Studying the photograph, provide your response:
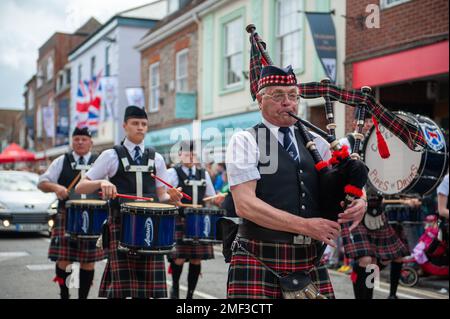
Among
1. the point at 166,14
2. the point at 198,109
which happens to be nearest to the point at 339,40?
the point at 198,109

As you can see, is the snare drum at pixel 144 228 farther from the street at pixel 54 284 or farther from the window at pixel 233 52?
the window at pixel 233 52

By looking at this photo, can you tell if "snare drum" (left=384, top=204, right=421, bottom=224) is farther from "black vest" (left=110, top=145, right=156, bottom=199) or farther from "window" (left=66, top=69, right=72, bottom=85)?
"window" (left=66, top=69, right=72, bottom=85)

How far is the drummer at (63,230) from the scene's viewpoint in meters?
6.22

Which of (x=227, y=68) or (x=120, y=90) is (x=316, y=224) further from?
(x=120, y=90)

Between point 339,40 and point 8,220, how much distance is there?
6756mm

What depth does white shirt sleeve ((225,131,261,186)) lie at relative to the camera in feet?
9.80

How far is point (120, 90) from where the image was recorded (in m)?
21.2

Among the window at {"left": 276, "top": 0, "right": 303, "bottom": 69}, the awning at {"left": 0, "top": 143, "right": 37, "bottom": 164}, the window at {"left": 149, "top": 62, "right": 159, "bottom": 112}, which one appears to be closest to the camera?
the window at {"left": 276, "top": 0, "right": 303, "bottom": 69}

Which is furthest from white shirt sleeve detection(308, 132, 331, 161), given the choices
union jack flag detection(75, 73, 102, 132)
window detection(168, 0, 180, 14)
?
union jack flag detection(75, 73, 102, 132)

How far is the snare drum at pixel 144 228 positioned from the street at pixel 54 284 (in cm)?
214

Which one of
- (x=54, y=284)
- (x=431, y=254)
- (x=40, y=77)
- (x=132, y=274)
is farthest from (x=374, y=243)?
(x=40, y=77)

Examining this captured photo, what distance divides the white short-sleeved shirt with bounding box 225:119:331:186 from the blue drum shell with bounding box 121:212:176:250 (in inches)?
69.7

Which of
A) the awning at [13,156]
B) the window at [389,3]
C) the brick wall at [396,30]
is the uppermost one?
the window at [389,3]

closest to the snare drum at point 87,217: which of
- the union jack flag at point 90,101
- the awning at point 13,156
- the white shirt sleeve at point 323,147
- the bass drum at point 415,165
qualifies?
Answer: the bass drum at point 415,165
